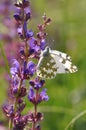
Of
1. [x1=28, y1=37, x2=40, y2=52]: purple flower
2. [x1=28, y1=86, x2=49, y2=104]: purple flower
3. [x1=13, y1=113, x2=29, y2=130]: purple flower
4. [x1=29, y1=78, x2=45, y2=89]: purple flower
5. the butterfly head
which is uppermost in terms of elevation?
[x1=28, y1=37, x2=40, y2=52]: purple flower

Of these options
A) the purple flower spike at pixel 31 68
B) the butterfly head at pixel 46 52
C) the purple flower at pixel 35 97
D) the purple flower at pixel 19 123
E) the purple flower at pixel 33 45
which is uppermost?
the purple flower at pixel 33 45

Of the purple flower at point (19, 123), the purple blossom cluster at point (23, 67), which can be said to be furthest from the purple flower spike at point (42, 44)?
the purple flower at point (19, 123)

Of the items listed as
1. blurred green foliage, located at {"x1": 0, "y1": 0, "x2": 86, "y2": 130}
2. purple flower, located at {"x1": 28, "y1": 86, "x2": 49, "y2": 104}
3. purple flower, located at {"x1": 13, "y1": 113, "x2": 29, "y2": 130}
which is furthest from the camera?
blurred green foliage, located at {"x1": 0, "y1": 0, "x2": 86, "y2": 130}

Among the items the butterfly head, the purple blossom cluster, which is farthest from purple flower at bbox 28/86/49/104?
the butterfly head

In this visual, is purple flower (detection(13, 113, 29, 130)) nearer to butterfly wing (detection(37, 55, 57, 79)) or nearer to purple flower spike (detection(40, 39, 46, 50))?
butterfly wing (detection(37, 55, 57, 79))

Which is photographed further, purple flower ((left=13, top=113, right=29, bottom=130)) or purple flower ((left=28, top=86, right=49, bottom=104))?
purple flower ((left=28, top=86, right=49, bottom=104))

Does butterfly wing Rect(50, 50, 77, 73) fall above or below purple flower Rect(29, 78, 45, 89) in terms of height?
above

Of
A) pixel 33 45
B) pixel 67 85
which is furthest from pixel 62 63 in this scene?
pixel 67 85

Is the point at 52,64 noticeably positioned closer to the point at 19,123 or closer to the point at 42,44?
the point at 42,44

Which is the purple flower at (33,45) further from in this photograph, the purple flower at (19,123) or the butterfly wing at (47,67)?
the purple flower at (19,123)
